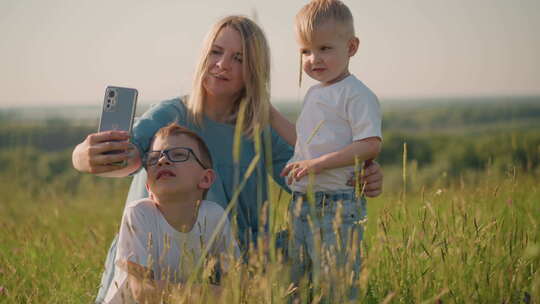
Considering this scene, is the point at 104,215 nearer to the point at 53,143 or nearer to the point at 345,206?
the point at 345,206

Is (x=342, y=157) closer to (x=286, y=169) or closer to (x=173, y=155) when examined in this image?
(x=286, y=169)

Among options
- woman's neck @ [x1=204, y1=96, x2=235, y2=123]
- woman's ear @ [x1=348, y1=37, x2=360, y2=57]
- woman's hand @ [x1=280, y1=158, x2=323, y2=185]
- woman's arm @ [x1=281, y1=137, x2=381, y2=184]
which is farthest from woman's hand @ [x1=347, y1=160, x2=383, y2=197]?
woman's neck @ [x1=204, y1=96, x2=235, y2=123]

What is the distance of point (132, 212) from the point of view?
8.25 feet

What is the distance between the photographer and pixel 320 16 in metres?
2.70

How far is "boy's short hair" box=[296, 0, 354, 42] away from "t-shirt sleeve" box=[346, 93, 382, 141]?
38cm

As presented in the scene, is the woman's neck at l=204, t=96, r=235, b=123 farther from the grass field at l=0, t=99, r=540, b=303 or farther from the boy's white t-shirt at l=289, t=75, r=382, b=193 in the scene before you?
the grass field at l=0, t=99, r=540, b=303

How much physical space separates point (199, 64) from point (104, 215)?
4450 mm

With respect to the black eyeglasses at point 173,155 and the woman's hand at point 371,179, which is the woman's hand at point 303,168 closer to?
the woman's hand at point 371,179

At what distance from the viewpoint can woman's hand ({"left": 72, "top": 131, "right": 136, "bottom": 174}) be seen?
8.55ft

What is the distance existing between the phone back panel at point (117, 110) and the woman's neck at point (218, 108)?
0.81m

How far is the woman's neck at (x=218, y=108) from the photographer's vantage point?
356cm

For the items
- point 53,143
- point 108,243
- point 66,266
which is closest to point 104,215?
point 108,243

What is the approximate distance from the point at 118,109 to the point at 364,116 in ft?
4.31

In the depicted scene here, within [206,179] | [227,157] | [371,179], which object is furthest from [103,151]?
[371,179]
